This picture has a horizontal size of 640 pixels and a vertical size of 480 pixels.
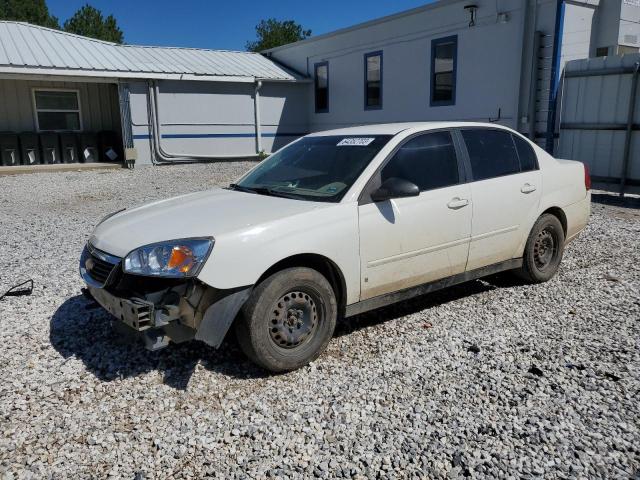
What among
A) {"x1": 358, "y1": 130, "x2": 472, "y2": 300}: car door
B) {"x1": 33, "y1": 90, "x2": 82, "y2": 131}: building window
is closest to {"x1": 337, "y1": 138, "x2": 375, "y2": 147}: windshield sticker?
{"x1": 358, "y1": 130, "x2": 472, "y2": 300}: car door

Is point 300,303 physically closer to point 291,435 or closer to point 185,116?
point 291,435

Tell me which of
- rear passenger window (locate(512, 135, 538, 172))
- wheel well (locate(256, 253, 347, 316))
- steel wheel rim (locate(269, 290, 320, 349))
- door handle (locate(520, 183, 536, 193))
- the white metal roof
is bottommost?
steel wheel rim (locate(269, 290, 320, 349))

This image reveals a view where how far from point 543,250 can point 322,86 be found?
1592 cm

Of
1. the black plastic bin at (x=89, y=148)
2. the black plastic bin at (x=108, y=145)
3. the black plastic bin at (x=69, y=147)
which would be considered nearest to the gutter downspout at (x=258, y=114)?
the black plastic bin at (x=108, y=145)

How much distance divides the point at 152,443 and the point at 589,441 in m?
2.34

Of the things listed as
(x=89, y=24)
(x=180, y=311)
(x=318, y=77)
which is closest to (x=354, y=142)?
(x=180, y=311)

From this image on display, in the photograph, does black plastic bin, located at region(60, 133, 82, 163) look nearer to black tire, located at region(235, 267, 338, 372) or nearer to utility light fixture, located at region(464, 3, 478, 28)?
utility light fixture, located at region(464, 3, 478, 28)

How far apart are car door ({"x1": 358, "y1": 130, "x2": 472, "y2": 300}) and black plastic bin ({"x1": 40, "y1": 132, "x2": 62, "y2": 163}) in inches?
→ 614

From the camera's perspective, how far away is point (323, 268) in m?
3.94

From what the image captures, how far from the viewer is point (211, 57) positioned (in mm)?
20781

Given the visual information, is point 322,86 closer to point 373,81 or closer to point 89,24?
point 373,81

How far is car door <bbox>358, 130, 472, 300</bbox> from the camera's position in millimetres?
4055

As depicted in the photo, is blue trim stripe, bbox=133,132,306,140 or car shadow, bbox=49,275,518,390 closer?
car shadow, bbox=49,275,518,390

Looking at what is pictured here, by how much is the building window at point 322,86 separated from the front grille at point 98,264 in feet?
55.3
